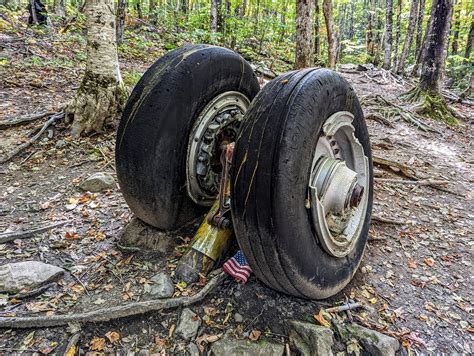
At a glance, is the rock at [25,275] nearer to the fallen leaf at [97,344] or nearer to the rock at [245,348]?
the fallen leaf at [97,344]

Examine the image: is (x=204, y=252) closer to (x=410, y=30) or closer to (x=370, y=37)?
(x=410, y=30)

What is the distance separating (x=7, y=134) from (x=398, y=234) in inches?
216

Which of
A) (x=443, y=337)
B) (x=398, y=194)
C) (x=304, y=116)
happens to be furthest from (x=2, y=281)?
(x=398, y=194)

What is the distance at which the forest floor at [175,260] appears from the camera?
209 centimetres

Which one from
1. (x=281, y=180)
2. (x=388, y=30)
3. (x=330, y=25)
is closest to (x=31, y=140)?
(x=281, y=180)

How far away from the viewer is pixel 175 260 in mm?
2621

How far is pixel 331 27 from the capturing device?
28.5 ft

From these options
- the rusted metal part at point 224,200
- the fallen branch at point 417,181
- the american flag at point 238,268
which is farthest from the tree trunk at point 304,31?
the american flag at point 238,268

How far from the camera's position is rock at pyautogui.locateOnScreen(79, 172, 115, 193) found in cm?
379

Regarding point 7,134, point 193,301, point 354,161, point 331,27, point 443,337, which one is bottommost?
point 443,337

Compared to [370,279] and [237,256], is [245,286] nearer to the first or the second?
[237,256]

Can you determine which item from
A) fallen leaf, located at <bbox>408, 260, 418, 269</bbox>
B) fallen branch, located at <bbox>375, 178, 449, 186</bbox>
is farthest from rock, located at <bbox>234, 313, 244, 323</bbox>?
fallen branch, located at <bbox>375, 178, 449, 186</bbox>

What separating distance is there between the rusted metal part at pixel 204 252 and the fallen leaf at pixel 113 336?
0.56 m

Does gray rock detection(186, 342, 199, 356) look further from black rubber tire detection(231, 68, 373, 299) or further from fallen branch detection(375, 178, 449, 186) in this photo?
fallen branch detection(375, 178, 449, 186)
